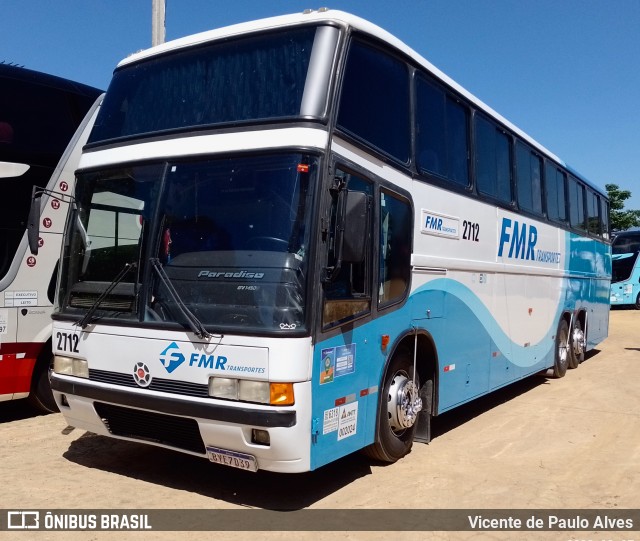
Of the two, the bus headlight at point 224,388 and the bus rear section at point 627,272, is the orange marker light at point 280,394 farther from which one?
the bus rear section at point 627,272

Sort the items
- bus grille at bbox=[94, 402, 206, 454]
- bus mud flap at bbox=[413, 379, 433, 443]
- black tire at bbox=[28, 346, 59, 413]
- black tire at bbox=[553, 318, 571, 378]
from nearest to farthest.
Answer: bus grille at bbox=[94, 402, 206, 454], bus mud flap at bbox=[413, 379, 433, 443], black tire at bbox=[28, 346, 59, 413], black tire at bbox=[553, 318, 571, 378]

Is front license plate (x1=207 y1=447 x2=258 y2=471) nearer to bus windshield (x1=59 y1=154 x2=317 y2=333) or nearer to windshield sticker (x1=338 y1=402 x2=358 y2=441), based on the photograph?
windshield sticker (x1=338 y1=402 x2=358 y2=441)

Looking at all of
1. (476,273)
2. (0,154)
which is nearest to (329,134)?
(476,273)

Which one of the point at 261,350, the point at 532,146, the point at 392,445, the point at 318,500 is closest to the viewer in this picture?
the point at 261,350

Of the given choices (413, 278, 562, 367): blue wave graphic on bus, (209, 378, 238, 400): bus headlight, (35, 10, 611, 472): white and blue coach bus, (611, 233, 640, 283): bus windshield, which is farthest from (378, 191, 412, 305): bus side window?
(611, 233, 640, 283): bus windshield

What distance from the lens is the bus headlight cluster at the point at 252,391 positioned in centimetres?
439

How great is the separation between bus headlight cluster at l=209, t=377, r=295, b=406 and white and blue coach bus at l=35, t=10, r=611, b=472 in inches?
0.4

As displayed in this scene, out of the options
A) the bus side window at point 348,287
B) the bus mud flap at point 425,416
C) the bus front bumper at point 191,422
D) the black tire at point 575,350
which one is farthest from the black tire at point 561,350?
the bus front bumper at point 191,422

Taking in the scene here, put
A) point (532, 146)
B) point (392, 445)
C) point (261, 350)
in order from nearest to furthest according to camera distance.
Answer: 1. point (261, 350)
2. point (392, 445)
3. point (532, 146)

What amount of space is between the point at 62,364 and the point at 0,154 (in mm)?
3054

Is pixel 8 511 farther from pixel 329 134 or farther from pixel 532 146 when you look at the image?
pixel 532 146

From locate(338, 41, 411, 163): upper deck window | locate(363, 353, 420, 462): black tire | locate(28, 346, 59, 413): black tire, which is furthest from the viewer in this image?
locate(28, 346, 59, 413): black tire

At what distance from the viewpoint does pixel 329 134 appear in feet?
15.5

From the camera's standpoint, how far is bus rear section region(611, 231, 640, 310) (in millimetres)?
30109
